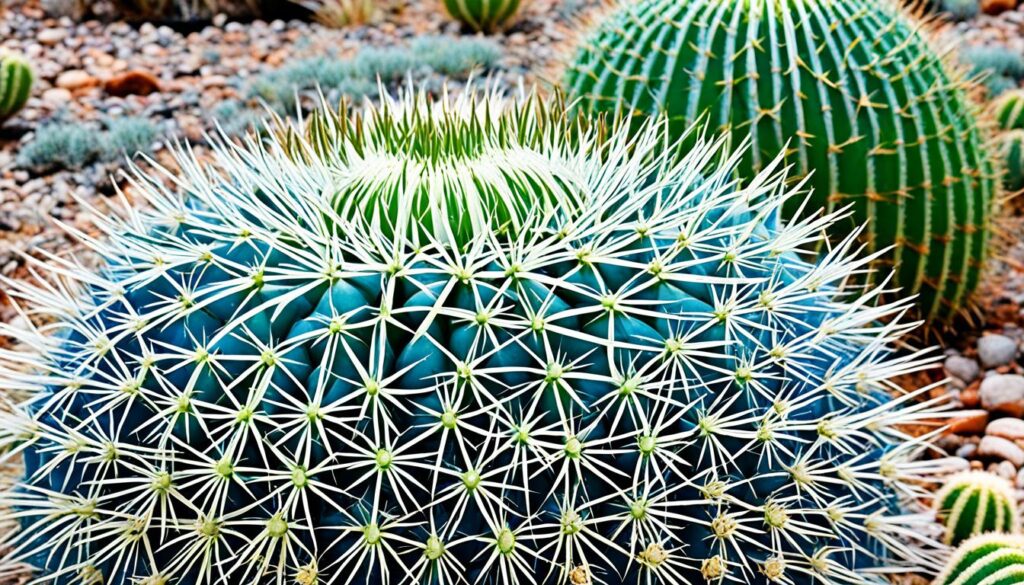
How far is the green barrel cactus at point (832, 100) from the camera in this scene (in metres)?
3.43

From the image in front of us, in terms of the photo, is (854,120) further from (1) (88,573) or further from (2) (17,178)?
(2) (17,178)

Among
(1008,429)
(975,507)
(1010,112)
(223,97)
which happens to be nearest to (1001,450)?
(1008,429)

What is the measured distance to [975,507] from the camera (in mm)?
2770

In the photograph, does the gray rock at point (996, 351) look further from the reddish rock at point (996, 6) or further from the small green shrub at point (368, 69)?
the reddish rock at point (996, 6)

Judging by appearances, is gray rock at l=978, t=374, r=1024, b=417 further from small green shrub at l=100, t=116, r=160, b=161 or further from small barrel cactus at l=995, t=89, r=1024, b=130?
small green shrub at l=100, t=116, r=160, b=161

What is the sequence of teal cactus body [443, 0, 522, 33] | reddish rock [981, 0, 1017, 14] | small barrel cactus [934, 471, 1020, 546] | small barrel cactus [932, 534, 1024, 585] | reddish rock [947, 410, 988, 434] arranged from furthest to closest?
reddish rock [981, 0, 1017, 14] → teal cactus body [443, 0, 522, 33] → reddish rock [947, 410, 988, 434] → small barrel cactus [934, 471, 1020, 546] → small barrel cactus [932, 534, 1024, 585]

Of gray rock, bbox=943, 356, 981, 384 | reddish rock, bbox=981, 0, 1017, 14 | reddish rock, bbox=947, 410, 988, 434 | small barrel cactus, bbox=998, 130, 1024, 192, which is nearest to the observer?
reddish rock, bbox=947, 410, 988, 434

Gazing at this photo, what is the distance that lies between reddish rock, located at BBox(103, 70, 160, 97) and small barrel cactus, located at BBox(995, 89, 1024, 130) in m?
4.31

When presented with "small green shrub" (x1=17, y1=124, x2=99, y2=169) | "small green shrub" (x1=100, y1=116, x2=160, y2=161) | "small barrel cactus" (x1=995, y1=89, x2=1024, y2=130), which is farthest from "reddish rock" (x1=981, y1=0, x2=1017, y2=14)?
"small green shrub" (x1=17, y1=124, x2=99, y2=169)

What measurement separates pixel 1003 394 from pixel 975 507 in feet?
3.33

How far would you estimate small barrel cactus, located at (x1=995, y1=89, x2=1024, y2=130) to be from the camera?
5316 millimetres

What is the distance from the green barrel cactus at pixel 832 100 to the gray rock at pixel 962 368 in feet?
1.21

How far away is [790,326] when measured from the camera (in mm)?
2041

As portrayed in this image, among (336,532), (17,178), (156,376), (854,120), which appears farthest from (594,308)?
(17,178)
